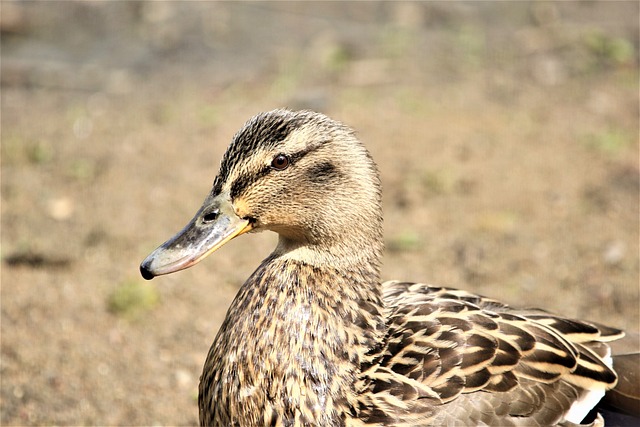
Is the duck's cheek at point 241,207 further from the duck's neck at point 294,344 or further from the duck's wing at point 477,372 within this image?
the duck's wing at point 477,372

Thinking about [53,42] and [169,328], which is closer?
[169,328]

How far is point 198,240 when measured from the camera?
3.33m

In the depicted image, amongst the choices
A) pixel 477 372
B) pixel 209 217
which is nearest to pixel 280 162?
pixel 209 217

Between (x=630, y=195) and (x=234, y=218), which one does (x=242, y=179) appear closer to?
(x=234, y=218)

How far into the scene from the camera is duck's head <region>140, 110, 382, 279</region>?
11.0ft

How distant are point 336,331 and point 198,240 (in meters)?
0.63

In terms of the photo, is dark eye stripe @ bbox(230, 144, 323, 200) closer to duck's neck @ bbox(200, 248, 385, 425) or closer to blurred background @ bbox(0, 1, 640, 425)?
duck's neck @ bbox(200, 248, 385, 425)

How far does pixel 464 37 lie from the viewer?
32.0ft

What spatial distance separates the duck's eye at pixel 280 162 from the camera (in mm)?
3420

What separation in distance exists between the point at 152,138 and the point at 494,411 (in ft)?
16.7

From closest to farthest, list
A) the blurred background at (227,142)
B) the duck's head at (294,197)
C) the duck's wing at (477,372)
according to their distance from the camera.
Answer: the duck's wing at (477,372), the duck's head at (294,197), the blurred background at (227,142)

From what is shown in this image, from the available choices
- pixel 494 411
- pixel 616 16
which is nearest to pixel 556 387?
pixel 494 411

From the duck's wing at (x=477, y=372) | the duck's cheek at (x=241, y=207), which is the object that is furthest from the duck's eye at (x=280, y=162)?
the duck's wing at (x=477, y=372)

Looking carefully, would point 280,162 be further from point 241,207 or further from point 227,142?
point 227,142
